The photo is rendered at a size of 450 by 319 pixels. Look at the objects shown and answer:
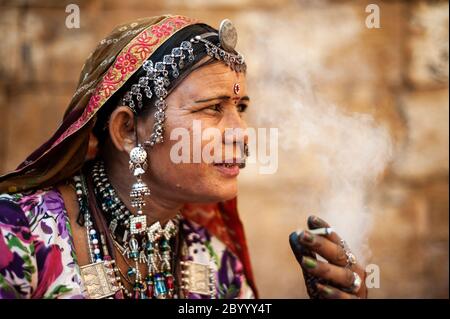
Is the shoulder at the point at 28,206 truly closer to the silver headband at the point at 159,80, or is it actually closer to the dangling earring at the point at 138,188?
the dangling earring at the point at 138,188

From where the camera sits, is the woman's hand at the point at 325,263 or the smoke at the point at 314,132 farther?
the smoke at the point at 314,132

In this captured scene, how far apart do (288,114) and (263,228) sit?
1325mm

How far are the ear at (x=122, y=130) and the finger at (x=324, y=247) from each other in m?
0.86

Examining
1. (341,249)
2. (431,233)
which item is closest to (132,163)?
(341,249)

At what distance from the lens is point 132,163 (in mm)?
2322

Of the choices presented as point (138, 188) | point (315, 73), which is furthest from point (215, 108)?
point (315, 73)

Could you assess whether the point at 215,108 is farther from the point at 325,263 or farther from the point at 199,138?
the point at 325,263

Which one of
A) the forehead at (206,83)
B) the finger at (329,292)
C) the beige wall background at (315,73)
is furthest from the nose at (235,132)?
the beige wall background at (315,73)

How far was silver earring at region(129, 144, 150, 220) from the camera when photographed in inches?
90.5

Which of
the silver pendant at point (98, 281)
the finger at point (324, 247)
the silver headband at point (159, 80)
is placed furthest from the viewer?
the silver headband at point (159, 80)

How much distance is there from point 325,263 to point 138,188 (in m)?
0.80

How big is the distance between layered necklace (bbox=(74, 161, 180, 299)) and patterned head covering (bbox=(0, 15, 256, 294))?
0.14m

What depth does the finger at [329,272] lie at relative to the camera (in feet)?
6.57
